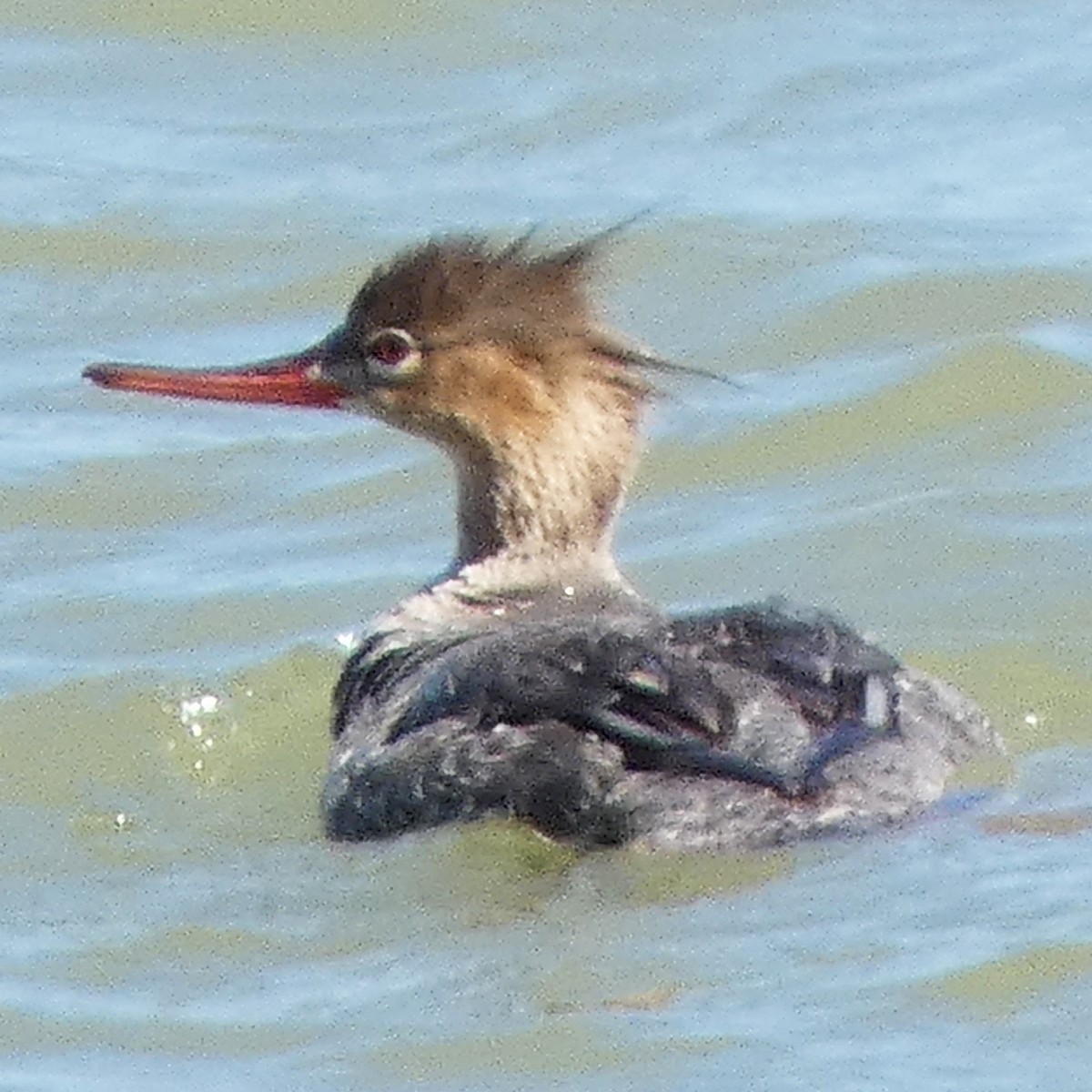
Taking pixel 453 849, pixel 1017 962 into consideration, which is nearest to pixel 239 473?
pixel 453 849

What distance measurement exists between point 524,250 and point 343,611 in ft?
5.09

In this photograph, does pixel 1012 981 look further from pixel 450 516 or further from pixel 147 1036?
pixel 450 516

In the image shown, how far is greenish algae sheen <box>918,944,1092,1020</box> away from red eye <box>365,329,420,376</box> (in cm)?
249

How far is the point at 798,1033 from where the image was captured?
7039 millimetres

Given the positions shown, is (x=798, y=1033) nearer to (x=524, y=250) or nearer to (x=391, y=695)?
(x=391, y=695)

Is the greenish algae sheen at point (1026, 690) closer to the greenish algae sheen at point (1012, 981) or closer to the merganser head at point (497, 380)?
the merganser head at point (497, 380)

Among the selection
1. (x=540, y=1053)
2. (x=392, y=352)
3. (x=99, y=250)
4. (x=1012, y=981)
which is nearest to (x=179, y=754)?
(x=392, y=352)

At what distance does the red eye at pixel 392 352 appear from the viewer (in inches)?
357

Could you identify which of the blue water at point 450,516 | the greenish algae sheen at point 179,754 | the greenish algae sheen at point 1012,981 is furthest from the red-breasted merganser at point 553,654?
the greenish algae sheen at point 1012,981

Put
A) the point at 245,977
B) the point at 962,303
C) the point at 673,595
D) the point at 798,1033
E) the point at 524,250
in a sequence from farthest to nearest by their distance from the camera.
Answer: the point at 962,303
the point at 673,595
the point at 524,250
the point at 245,977
the point at 798,1033

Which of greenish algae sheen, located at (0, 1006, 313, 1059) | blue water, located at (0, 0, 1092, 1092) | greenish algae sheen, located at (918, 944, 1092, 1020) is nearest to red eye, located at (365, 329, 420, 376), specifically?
blue water, located at (0, 0, 1092, 1092)

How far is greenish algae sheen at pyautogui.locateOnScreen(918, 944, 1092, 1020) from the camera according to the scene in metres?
7.21

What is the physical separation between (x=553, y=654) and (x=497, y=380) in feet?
4.73

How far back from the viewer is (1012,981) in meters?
7.30
